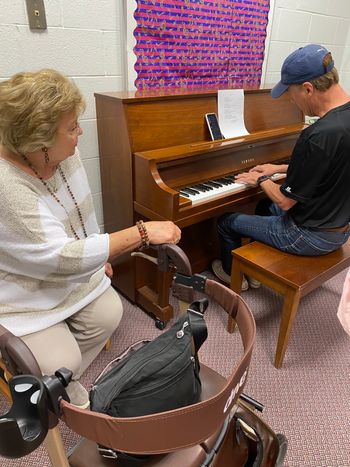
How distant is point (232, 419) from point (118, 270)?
1.18 meters

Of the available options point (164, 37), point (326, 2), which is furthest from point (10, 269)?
point (326, 2)

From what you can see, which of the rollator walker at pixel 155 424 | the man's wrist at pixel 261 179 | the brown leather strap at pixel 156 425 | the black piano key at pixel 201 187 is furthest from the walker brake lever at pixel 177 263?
the man's wrist at pixel 261 179

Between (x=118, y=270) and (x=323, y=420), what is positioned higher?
(x=118, y=270)

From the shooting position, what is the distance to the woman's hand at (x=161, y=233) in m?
1.10

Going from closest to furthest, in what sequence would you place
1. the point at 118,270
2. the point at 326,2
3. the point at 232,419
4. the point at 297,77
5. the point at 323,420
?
the point at 232,419
the point at 323,420
the point at 297,77
the point at 118,270
the point at 326,2

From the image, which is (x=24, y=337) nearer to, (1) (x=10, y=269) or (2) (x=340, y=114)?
(1) (x=10, y=269)

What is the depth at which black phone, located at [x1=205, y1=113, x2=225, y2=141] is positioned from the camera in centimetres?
182

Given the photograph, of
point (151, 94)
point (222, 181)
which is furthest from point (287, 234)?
point (151, 94)

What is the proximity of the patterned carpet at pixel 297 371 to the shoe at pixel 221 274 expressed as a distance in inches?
3.0

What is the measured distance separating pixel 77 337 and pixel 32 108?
81 centimetres

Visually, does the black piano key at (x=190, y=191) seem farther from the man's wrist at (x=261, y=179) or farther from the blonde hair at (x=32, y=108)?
→ the blonde hair at (x=32, y=108)

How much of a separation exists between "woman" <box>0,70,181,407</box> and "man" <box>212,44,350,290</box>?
669 millimetres

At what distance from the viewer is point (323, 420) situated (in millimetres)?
1405

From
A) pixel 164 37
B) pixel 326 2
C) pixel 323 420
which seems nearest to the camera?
pixel 323 420
